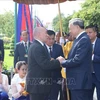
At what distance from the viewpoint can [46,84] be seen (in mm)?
4758

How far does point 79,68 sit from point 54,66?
393 mm

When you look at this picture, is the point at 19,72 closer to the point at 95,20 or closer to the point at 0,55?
the point at 0,55

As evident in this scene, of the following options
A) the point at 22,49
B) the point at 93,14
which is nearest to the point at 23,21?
the point at 22,49

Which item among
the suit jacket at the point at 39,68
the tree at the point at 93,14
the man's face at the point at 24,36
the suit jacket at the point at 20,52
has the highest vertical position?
the tree at the point at 93,14

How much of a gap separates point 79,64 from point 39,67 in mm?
623

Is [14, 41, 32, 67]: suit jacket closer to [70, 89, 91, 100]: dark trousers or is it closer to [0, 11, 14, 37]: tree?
[70, 89, 91, 100]: dark trousers

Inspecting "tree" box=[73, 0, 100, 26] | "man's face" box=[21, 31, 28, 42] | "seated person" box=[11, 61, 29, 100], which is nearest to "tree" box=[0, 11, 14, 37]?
"tree" box=[73, 0, 100, 26]

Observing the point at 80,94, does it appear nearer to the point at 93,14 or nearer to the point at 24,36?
the point at 24,36

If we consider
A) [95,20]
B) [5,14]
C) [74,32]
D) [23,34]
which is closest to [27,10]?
[23,34]

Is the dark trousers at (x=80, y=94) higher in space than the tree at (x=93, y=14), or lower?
lower

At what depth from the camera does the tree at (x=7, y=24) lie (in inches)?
2227

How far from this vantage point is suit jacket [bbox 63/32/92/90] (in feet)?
15.2

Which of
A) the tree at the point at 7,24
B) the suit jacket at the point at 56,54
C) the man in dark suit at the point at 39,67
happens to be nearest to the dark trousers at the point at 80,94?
the man in dark suit at the point at 39,67

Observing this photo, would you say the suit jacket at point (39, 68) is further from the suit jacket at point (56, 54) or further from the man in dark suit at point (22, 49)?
the man in dark suit at point (22, 49)
